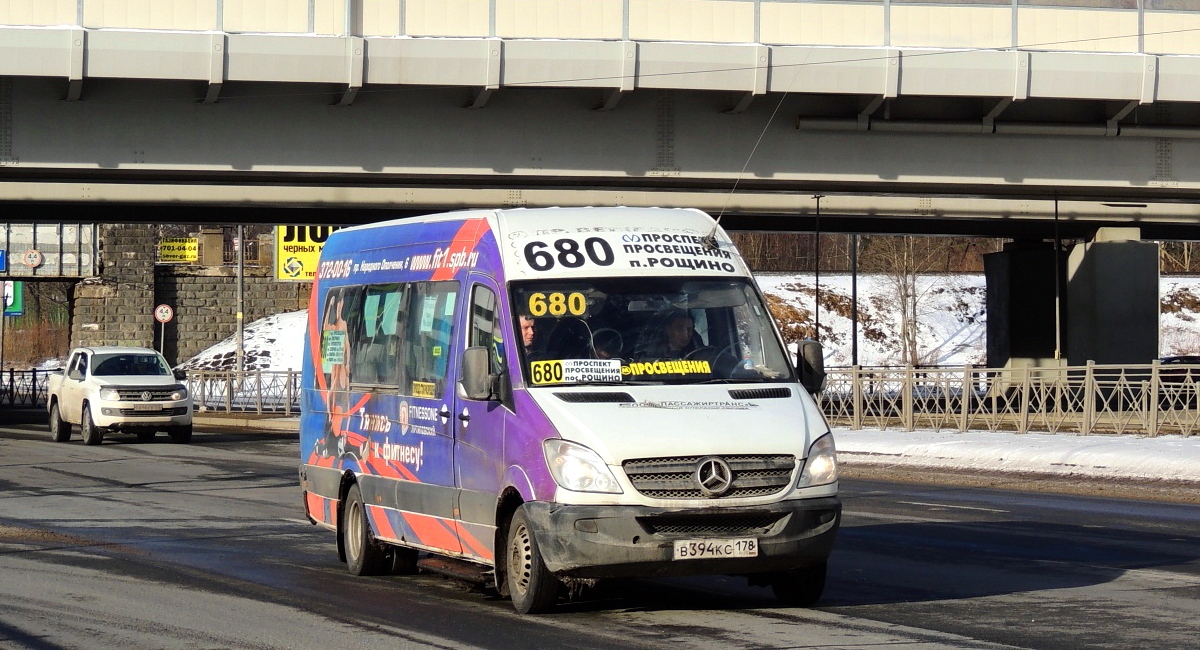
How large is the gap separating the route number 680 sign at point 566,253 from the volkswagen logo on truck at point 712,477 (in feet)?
5.65

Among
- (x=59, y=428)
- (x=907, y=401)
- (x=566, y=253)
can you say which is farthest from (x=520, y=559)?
(x=59, y=428)

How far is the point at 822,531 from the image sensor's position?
30.1 ft

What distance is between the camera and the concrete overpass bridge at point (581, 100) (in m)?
26.1

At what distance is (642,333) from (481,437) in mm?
1163

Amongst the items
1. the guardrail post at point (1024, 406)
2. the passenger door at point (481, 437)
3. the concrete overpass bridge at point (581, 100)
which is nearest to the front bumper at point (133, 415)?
the concrete overpass bridge at point (581, 100)

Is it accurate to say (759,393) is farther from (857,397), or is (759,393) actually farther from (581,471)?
(857,397)

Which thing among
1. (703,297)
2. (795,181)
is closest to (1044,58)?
(795,181)

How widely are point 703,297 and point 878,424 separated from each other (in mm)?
20796

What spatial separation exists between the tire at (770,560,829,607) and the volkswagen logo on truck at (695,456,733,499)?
970mm

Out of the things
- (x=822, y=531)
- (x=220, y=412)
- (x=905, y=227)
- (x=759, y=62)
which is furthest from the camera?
(x=220, y=412)

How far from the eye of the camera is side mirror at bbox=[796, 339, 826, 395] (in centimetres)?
1016

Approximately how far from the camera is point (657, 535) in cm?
888

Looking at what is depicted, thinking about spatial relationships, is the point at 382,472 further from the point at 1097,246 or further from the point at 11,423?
the point at 11,423

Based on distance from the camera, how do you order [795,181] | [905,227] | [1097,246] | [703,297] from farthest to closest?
[905,227], [1097,246], [795,181], [703,297]
